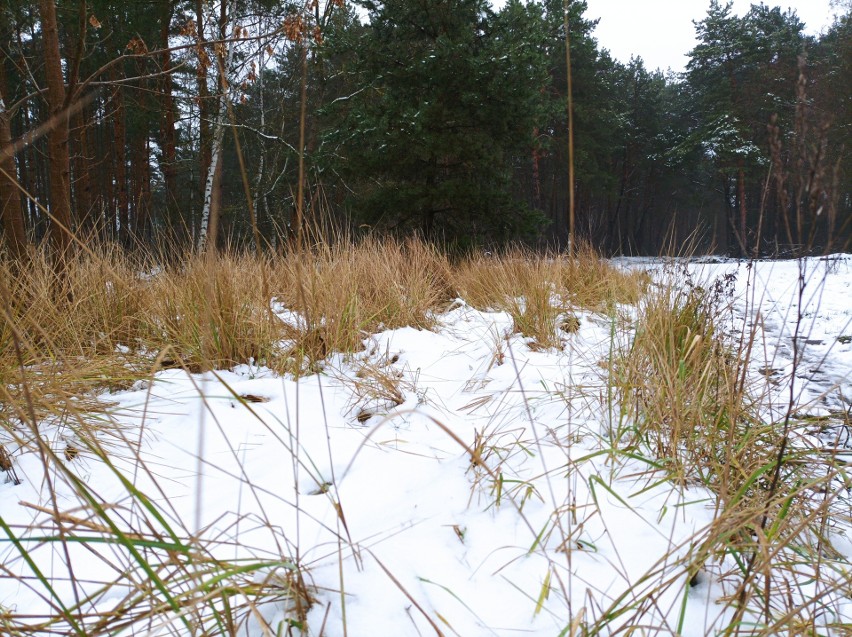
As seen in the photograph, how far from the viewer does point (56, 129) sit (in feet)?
11.2

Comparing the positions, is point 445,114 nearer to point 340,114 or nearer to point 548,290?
point 340,114

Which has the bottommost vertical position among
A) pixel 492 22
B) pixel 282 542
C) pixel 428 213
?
pixel 282 542

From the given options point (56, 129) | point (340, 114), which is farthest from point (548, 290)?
point (340, 114)

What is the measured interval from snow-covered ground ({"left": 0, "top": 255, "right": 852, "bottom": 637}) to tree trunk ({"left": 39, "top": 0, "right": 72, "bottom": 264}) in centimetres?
233

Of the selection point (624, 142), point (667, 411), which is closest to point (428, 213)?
point (667, 411)

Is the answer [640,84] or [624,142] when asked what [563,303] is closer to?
[624,142]

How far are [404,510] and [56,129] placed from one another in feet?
13.4

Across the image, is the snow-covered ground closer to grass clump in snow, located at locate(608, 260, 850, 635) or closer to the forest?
grass clump in snow, located at locate(608, 260, 850, 635)

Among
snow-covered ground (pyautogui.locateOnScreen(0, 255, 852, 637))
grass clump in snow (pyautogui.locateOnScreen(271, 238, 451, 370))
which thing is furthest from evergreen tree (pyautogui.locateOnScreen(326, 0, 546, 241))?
snow-covered ground (pyautogui.locateOnScreen(0, 255, 852, 637))

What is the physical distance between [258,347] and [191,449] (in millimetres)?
879

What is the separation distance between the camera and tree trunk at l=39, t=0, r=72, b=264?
3.26m

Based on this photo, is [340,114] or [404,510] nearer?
[404,510]

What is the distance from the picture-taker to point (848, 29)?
14.3 meters

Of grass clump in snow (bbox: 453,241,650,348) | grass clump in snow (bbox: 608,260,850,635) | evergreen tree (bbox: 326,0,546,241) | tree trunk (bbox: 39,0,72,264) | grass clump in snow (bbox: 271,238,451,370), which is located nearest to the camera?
grass clump in snow (bbox: 608,260,850,635)
